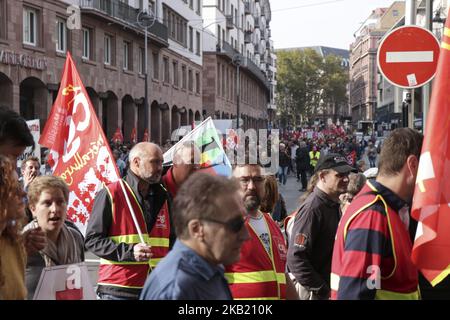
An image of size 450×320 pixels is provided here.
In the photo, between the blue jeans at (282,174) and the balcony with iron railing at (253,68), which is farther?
the balcony with iron railing at (253,68)

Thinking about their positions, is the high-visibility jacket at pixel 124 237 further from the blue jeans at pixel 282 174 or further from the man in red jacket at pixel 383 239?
the blue jeans at pixel 282 174

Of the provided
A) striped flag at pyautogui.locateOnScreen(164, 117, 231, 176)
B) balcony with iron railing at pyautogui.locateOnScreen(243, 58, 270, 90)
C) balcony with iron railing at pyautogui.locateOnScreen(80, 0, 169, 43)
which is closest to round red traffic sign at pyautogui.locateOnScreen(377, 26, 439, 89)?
striped flag at pyautogui.locateOnScreen(164, 117, 231, 176)

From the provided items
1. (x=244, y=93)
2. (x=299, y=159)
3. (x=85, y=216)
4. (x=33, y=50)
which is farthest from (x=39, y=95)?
(x=244, y=93)

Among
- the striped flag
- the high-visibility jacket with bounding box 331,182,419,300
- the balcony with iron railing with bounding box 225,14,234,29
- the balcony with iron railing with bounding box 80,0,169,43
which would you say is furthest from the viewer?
the balcony with iron railing with bounding box 225,14,234,29

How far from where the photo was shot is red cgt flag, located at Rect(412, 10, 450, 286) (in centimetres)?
316

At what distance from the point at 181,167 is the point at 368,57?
138m

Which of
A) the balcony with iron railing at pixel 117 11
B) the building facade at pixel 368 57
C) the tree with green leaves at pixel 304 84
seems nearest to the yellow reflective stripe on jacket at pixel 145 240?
the balcony with iron railing at pixel 117 11

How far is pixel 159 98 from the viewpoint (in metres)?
41.1

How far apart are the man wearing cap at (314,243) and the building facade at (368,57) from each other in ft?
396

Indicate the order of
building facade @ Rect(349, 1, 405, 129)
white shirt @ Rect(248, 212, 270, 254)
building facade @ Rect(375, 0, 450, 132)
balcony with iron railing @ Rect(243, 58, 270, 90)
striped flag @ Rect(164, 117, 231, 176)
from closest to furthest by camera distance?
white shirt @ Rect(248, 212, 270, 254), striped flag @ Rect(164, 117, 231, 176), building facade @ Rect(375, 0, 450, 132), balcony with iron railing @ Rect(243, 58, 270, 90), building facade @ Rect(349, 1, 405, 129)

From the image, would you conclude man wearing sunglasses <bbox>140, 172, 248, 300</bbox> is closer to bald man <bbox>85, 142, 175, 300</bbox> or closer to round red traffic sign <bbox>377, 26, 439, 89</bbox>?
bald man <bbox>85, 142, 175, 300</bbox>

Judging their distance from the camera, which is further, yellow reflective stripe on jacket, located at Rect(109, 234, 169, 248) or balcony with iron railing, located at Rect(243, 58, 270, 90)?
balcony with iron railing, located at Rect(243, 58, 270, 90)

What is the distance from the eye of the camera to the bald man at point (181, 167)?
6.25 m
